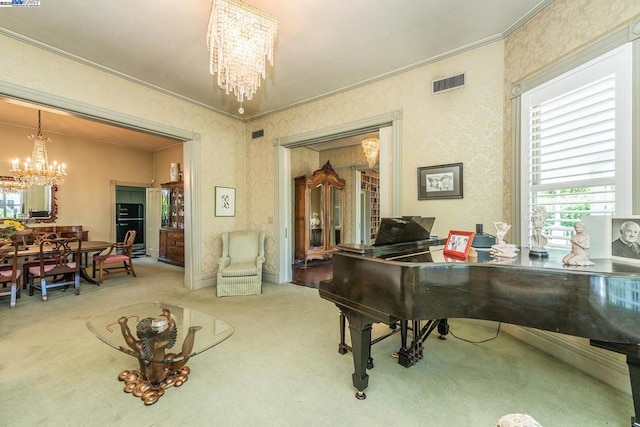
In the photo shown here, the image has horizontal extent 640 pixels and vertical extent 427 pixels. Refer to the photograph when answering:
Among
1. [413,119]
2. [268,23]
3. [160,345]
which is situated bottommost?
[160,345]

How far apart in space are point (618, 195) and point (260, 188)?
4.59 m

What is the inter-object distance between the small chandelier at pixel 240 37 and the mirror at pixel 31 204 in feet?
22.0

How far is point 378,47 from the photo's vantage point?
119 inches

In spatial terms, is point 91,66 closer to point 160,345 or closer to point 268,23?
point 268,23

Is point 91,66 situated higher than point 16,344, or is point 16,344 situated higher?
point 91,66

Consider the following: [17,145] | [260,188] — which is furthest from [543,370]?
[17,145]

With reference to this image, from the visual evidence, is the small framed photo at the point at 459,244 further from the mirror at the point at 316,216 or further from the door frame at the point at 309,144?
the mirror at the point at 316,216

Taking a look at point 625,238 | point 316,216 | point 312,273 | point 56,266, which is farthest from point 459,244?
point 56,266

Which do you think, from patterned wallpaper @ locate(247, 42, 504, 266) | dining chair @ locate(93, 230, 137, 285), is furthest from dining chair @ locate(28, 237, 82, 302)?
patterned wallpaper @ locate(247, 42, 504, 266)

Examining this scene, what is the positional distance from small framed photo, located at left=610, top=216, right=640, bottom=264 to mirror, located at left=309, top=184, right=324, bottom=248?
15.6 ft

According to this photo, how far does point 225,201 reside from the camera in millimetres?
4938

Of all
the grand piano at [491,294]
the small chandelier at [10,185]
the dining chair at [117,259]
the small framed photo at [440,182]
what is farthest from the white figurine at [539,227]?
the small chandelier at [10,185]

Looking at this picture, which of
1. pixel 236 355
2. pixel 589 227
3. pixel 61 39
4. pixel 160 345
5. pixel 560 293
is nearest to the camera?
pixel 560 293

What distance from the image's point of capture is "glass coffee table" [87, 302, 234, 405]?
5.99 ft
